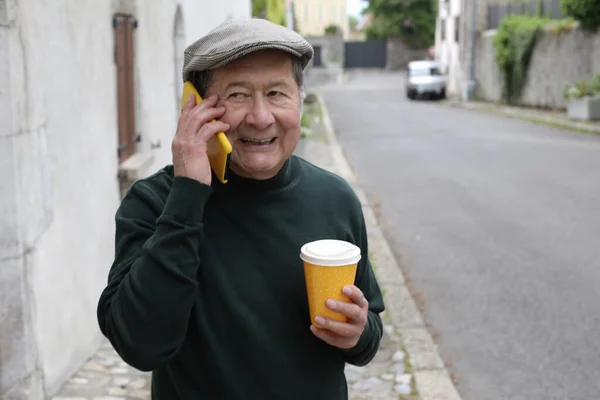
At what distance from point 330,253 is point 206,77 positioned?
49cm

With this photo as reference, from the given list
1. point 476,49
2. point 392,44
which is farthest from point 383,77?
point 476,49

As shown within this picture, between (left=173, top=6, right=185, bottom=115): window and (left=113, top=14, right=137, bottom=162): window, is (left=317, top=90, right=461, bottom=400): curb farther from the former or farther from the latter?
(left=173, top=6, right=185, bottom=115): window

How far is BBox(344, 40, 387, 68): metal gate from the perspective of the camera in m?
59.9

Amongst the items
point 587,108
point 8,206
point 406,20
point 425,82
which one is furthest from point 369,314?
point 406,20

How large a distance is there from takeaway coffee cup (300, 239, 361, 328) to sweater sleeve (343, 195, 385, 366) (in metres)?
0.18

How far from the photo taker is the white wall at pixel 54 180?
11.7ft

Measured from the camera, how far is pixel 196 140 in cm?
168

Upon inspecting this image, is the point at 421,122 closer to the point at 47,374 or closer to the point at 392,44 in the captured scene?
the point at 47,374

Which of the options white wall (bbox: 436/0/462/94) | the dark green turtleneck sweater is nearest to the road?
the dark green turtleneck sweater

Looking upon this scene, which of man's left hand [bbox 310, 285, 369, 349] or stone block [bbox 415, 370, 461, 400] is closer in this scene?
man's left hand [bbox 310, 285, 369, 349]

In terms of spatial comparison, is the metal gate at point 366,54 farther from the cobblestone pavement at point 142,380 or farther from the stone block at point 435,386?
the stone block at point 435,386

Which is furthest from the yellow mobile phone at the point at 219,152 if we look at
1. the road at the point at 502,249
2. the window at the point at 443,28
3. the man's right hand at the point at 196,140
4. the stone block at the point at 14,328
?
the window at the point at 443,28

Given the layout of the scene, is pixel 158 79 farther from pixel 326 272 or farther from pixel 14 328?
pixel 326 272

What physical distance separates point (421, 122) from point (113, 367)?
18.3m
